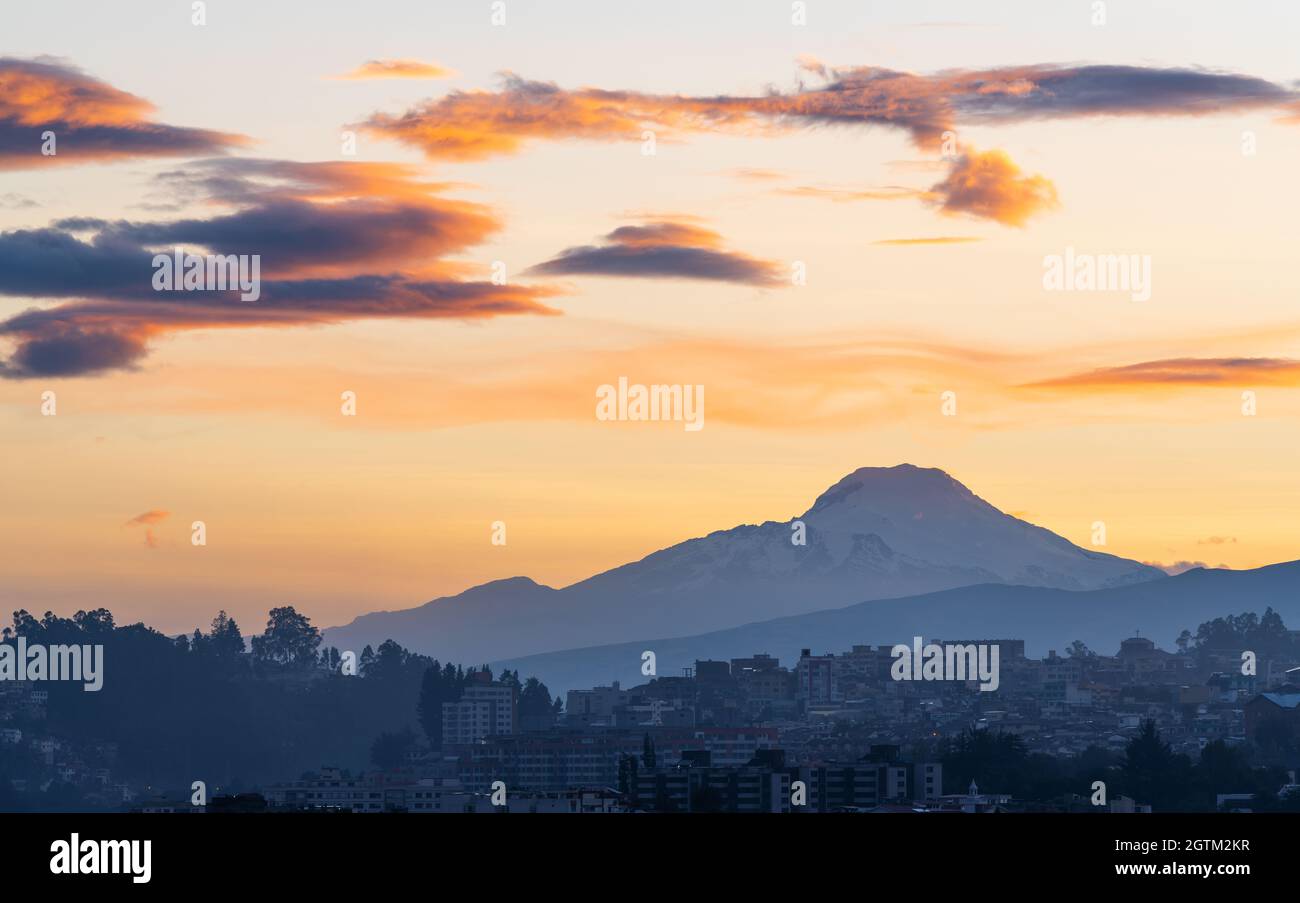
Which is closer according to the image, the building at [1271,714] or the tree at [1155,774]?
the tree at [1155,774]

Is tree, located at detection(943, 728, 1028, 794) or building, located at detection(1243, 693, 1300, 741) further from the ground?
building, located at detection(1243, 693, 1300, 741)

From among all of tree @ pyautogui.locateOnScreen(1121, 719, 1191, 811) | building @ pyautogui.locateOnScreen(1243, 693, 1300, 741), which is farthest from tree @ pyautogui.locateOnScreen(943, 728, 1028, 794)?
building @ pyautogui.locateOnScreen(1243, 693, 1300, 741)

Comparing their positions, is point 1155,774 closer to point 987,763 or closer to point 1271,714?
point 987,763

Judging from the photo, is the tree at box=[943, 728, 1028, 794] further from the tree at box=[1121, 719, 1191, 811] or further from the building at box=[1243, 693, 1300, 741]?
the building at box=[1243, 693, 1300, 741]

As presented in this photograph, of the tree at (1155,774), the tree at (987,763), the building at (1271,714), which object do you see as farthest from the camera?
the building at (1271,714)

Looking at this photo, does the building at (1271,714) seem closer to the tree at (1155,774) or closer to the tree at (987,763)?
the tree at (987,763)

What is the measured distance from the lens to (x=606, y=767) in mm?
163375

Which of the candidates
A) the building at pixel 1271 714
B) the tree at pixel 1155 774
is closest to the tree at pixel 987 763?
the tree at pixel 1155 774

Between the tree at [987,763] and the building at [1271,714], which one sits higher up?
the building at [1271,714]

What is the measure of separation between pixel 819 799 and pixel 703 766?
16.8m

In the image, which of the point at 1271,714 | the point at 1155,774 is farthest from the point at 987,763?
the point at 1271,714
